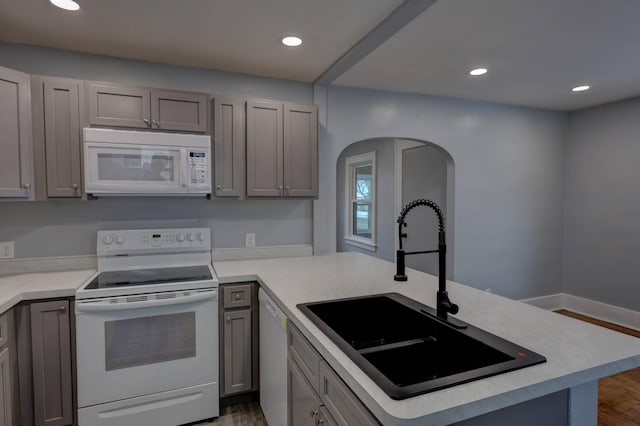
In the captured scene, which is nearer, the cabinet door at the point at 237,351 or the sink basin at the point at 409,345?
the sink basin at the point at 409,345

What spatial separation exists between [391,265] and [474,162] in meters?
1.86

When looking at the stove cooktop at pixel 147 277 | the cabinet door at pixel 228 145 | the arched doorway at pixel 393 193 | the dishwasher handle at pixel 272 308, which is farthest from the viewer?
the arched doorway at pixel 393 193

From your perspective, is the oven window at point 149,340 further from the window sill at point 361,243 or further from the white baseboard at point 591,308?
the white baseboard at point 591,308

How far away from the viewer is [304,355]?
58.4 inches

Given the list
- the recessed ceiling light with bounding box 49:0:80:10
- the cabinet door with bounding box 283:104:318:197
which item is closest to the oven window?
the cabinet door with bounding box 283:104:318:197

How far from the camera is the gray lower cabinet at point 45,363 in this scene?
6.45ft

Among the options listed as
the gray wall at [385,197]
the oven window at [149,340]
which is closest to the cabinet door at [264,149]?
the oven window at [149,340]

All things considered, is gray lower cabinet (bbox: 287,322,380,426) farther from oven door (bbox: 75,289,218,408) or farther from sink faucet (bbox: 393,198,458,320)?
oven door (bbox: 75,289,218,408)

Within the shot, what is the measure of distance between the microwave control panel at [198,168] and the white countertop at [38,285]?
92cm

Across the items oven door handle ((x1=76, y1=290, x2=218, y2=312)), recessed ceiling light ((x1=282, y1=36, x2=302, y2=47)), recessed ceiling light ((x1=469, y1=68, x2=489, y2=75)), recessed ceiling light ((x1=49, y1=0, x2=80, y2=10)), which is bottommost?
oven door handle ((x1=76, y1=290, x2=218, y2=312))

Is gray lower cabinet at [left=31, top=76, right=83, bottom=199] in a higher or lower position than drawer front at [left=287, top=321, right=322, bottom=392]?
higher

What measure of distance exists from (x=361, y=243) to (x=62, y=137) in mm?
4105

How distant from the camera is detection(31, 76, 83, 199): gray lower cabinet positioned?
2.17m

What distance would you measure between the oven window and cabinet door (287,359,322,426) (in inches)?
32.2
